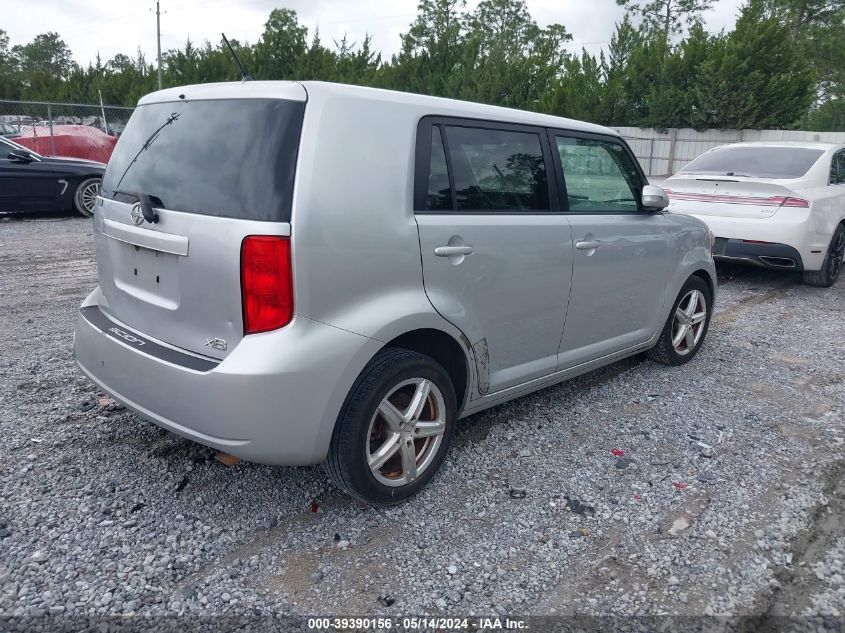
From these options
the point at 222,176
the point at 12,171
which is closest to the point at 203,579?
the point at 222,176

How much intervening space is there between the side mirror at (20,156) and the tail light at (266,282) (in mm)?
10232

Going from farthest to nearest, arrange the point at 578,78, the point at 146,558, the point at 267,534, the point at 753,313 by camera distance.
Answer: the point at 578,78
the point at 753,313
the point at 267,534
the point at 146,558

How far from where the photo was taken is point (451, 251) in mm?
3059

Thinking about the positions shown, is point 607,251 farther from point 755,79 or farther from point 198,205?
point 755,79

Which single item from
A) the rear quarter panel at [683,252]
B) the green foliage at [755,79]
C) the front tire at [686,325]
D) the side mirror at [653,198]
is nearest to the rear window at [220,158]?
the side mirror at [653,198]

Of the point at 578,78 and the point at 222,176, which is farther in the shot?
the point at 578,78

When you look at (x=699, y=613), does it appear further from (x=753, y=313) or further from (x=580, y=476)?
(x=753, y=313)

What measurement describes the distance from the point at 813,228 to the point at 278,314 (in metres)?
6.75

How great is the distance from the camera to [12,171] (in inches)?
426

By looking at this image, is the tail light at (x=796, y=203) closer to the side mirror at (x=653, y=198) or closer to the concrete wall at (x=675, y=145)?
the side mirror at (x=653, y=198)

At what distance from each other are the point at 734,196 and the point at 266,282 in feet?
21.5

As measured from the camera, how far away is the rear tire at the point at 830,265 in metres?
7.85

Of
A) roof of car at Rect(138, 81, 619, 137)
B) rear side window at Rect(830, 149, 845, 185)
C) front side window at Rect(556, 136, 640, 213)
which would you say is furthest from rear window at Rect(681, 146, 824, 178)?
roof of car at Rect(138, 81, 619, 137)

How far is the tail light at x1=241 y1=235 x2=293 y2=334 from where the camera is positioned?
2.52m
